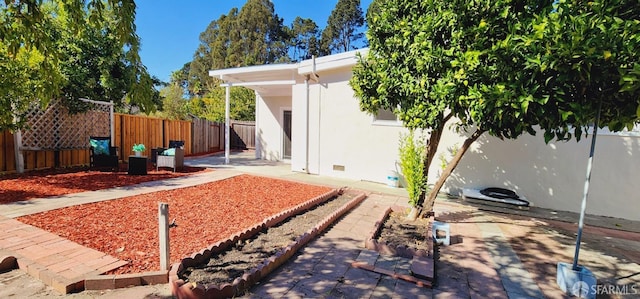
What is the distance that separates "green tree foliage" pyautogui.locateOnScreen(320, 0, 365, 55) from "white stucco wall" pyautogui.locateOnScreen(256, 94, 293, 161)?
19.8 meters

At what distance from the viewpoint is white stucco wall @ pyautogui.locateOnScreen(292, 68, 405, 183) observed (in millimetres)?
8070

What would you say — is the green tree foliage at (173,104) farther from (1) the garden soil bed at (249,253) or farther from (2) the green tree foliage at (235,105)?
(1) the garden soil bed at (249,253)

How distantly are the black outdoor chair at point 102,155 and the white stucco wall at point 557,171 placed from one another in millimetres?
9595

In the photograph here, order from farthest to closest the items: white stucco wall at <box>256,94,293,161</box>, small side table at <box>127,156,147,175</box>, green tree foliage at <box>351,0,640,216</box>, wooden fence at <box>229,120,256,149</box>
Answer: wooden fence at <box>229,120,256,149</box>, white stucco wall at <box>256,94,293,161</box>, small side table at <box>127,156,147,175</box>, green tree foliage at <box>351,0,640,216</box>

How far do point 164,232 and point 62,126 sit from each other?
8903 mm

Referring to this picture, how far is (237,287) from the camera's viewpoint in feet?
8.34

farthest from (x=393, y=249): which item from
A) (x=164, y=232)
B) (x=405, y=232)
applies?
(x=164, y=232)

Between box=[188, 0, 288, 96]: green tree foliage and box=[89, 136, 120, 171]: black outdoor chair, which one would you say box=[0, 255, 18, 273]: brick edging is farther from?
box=[188, 0, 288, 96]: green tree foliage

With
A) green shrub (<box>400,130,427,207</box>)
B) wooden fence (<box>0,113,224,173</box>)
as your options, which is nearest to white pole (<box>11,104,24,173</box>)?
wooden fence (<box>0,113,224,173</box>)

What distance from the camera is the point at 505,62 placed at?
9.65ft

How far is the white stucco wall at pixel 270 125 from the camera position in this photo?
1221 cm

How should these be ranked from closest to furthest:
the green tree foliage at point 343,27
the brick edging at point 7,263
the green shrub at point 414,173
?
the brick edging at point 7,263 → the green shrub at point 414,173 → the green tree foliage at point 343,27

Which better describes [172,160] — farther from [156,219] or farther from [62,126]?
[156,219]

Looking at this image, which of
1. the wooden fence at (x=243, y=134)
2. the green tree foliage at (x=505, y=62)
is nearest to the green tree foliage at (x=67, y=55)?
the green tree foliage at (x=505, y=62)
